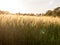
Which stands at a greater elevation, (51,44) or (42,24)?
(42,24)

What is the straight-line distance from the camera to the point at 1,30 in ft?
18.1

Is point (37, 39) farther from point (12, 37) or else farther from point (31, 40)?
point (12, 37)

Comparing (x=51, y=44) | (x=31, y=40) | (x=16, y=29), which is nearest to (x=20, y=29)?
(x=16, y=29)

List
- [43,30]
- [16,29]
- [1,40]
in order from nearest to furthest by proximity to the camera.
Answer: [1,40] → [16,29] → [43,30]

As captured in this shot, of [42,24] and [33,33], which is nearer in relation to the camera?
[33,33]

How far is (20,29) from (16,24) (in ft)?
0.95

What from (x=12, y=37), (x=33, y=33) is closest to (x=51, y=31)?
(x=33, y=33)

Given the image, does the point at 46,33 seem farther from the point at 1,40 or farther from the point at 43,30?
the point at 1,40

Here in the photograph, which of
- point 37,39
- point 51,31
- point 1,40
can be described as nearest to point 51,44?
point 37,39

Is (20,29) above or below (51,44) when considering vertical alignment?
above

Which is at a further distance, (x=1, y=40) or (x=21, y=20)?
(x=21, y=20)

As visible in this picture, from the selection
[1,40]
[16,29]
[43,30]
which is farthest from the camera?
[43,30]

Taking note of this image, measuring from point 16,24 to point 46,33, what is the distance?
2.79 feet

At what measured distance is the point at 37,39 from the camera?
5531 mm
